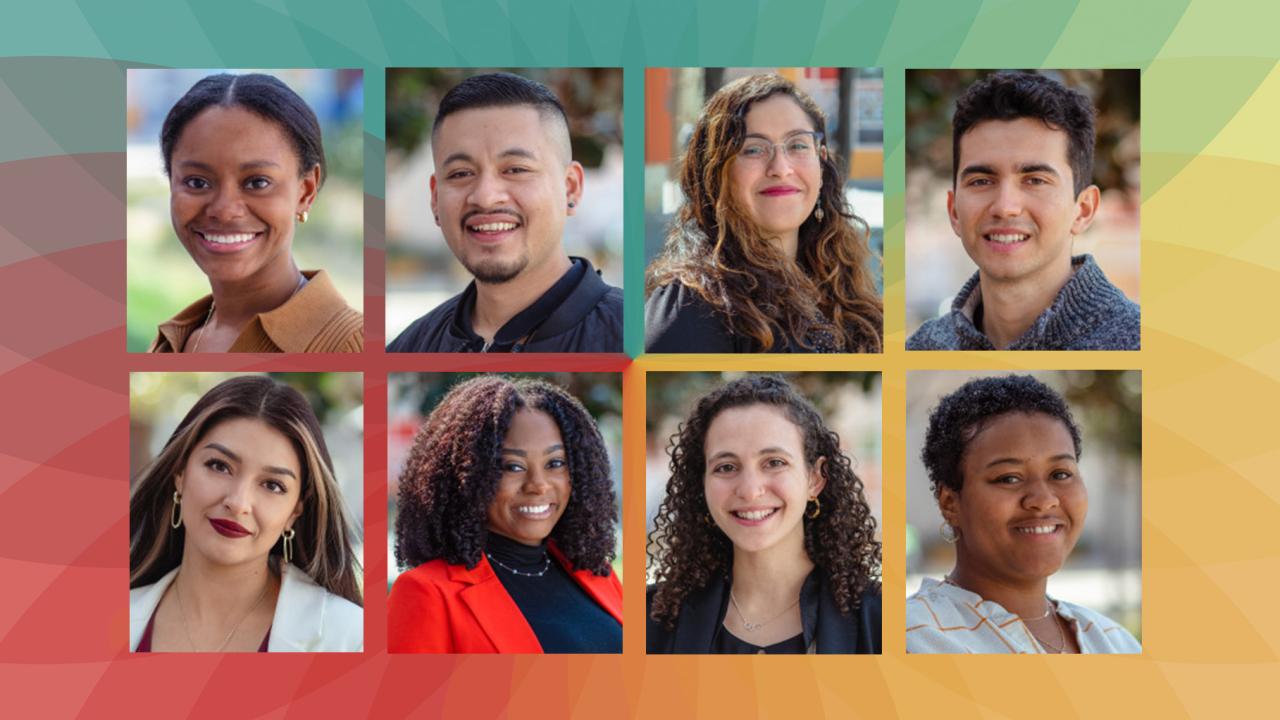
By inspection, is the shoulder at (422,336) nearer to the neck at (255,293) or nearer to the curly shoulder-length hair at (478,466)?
the curly shoulder-length hair at (478,466)

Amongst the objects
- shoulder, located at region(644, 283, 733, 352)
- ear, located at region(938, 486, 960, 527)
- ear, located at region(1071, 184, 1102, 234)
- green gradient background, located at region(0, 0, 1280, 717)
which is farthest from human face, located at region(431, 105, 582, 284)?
ear, located at region(1071, 184, 1102, 234)

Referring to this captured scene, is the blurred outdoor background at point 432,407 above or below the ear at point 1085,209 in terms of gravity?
below

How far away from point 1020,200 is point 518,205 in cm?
130

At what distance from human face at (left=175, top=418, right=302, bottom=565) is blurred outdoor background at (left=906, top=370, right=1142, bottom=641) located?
64.1 inches

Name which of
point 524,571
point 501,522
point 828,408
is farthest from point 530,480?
point 828,408

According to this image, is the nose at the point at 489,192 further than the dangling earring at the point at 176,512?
No

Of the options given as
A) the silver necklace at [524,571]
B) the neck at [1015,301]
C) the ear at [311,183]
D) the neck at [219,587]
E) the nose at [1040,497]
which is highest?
the ear at [311,183]

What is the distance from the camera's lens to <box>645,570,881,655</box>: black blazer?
3467 millimetres

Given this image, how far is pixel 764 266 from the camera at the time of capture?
3.44 metres

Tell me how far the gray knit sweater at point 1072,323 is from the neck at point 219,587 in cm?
184

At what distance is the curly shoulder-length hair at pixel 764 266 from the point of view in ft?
11.2

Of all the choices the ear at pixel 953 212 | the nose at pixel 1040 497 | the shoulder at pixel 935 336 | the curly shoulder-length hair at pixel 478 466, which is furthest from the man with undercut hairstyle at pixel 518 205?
the nose at pixel 1040 497
